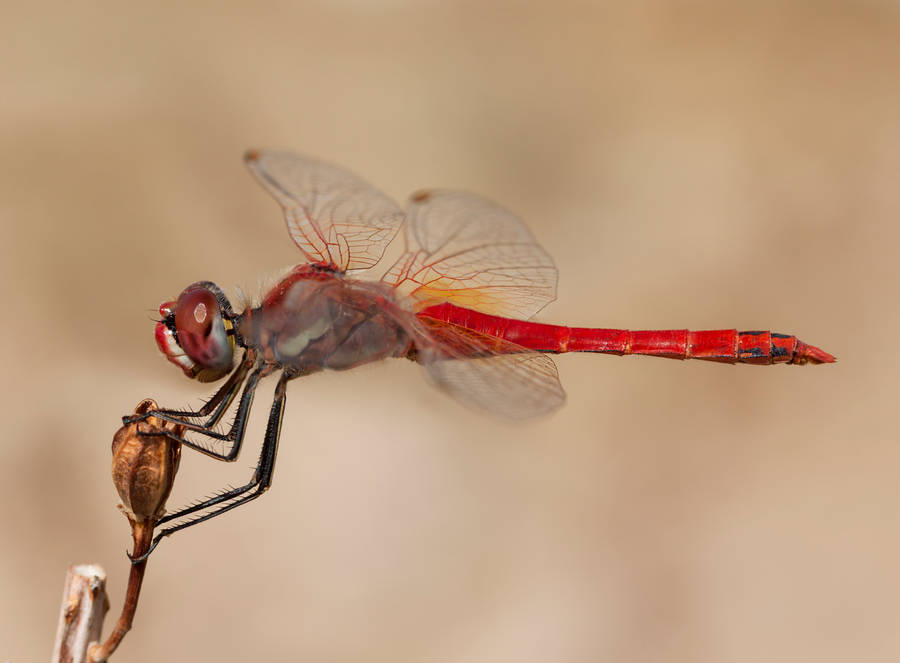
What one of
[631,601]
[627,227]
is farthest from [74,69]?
[631,601]

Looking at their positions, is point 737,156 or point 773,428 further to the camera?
point 737,156

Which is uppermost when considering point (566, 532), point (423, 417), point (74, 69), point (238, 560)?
point (74, 69)

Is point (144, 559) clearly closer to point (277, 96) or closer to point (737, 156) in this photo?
point (277, 96)

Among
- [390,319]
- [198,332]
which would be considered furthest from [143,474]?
[390,319]

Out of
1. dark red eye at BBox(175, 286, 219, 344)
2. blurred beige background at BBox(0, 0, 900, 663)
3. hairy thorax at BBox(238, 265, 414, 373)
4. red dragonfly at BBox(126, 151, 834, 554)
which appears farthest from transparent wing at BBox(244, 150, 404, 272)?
blurred beige background at BBox(0, 0, 900, 663)

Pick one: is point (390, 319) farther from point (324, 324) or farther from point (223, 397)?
point (223, 397)

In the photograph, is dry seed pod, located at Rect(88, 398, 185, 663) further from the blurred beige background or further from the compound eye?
the blurred beige background
